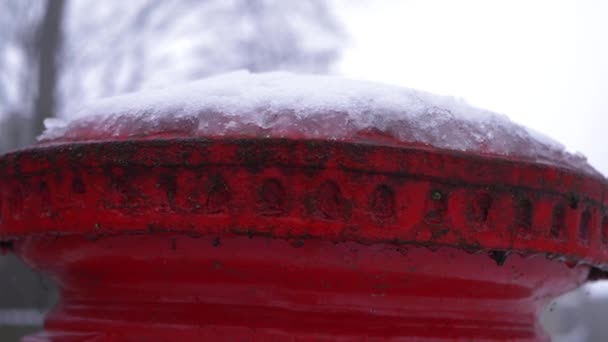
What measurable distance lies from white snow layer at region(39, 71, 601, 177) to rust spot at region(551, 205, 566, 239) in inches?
2.7

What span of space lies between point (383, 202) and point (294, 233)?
10 centimetres

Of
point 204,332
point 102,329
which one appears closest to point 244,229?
point 204,332

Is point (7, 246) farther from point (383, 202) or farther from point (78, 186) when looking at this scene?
point (383, 202)

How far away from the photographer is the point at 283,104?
85 cm

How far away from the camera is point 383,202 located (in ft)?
2.57

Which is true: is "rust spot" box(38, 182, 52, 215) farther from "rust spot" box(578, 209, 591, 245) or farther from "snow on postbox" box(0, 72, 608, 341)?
"rust spot" box(578, 209, 591, 245)

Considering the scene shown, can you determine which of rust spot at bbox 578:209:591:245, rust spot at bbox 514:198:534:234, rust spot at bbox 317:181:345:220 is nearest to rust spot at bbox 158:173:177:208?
rust spot at bbox 317:181:345:220

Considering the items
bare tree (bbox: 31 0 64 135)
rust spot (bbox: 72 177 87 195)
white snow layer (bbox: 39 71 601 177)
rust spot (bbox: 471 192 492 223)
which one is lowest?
rust spot (bbox: 471 192 492 223)

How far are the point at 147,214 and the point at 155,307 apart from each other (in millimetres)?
136

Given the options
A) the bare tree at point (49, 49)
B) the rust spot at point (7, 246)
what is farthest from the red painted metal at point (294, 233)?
the bare tree at point (49, 49)

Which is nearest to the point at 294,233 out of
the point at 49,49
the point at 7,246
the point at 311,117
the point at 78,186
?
the point at 311,117

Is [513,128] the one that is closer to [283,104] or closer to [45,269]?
[283,104]

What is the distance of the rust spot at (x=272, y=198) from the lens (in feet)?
2.52

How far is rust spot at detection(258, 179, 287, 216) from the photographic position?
768 millimetres
